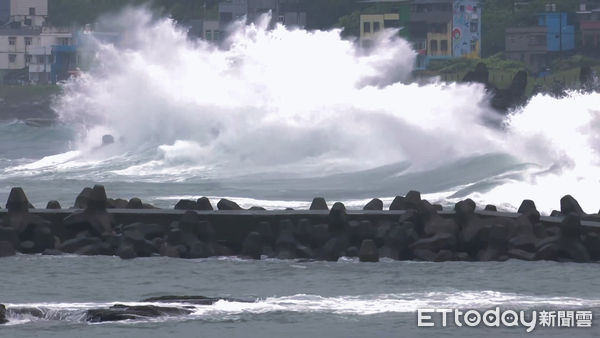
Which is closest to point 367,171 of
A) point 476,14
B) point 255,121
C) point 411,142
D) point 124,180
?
point 411,142

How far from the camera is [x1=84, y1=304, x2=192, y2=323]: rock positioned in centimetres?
1788

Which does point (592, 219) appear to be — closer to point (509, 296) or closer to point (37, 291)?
point (509, 296)

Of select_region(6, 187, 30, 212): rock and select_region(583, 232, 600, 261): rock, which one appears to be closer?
select_region(583, 232, 600, 261): rock

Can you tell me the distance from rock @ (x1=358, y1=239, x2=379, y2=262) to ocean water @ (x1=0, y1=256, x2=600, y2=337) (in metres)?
0.13

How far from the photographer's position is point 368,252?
22281mm

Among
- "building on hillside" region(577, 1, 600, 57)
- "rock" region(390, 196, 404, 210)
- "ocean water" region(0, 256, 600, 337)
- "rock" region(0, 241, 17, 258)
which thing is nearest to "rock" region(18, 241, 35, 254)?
"rock" region(0, 241, 17, 258)

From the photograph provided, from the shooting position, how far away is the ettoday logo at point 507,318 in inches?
688

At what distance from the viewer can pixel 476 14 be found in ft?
322

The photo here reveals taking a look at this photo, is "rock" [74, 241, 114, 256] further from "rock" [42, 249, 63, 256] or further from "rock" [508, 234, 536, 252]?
"rock" [508, 234, 536, 252]

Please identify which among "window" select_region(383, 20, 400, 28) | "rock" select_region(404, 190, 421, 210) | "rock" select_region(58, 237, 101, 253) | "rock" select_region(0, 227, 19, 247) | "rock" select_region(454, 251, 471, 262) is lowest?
"rock" select_region(454, 251, 471, 262)

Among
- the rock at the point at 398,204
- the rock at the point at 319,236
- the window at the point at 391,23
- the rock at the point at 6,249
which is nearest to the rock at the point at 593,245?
the rock at the point at 398,204

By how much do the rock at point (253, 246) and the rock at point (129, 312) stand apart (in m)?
4.66

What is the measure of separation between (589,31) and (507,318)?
246 feet

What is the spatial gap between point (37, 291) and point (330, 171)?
2187 cm
